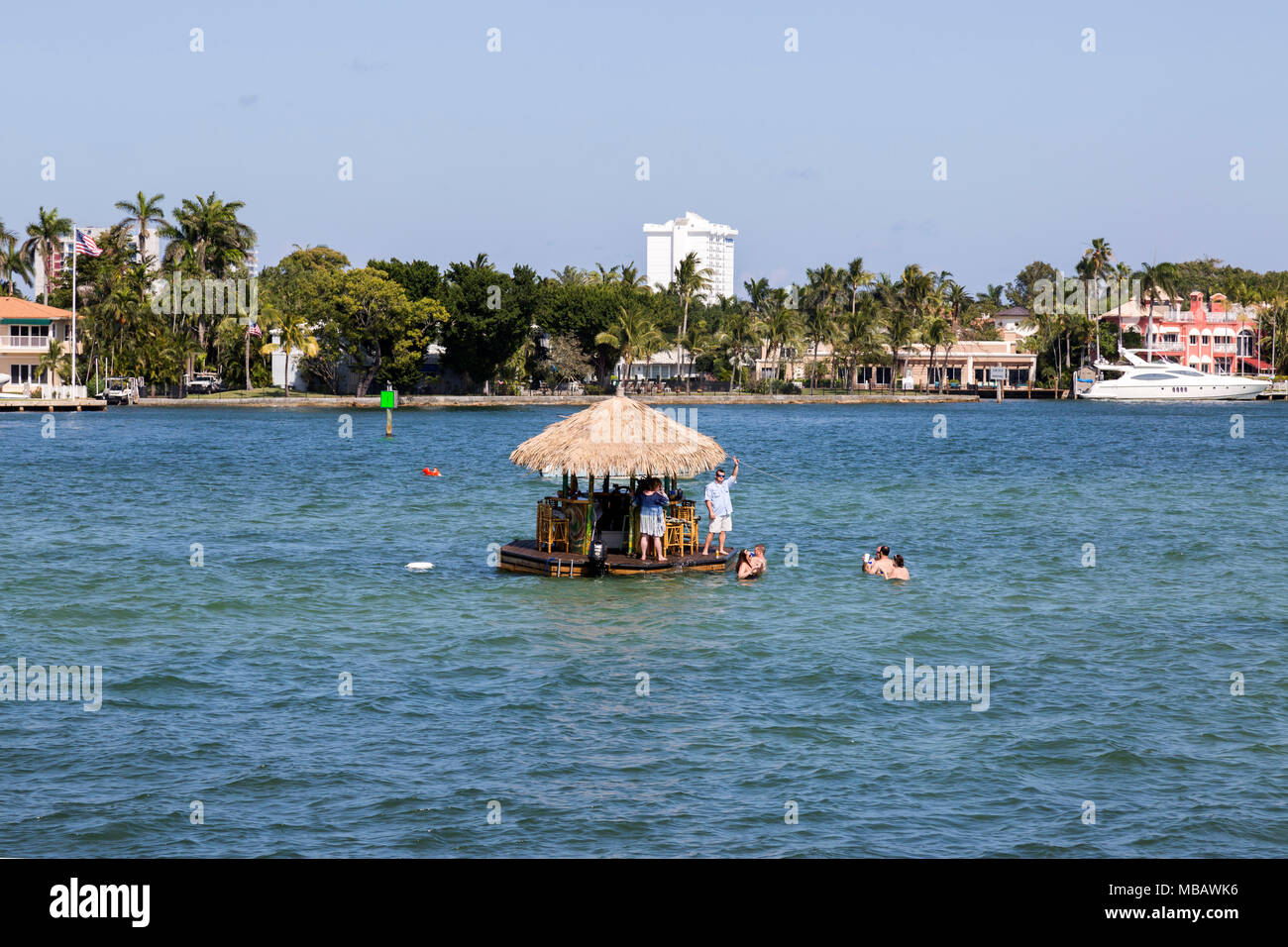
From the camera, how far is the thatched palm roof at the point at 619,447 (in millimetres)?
21906

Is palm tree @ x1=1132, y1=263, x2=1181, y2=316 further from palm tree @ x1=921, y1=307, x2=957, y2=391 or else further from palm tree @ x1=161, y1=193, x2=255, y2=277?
palm tree @ x1=161, y1=193, x2=255, y2=277

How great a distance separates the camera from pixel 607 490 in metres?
23.5

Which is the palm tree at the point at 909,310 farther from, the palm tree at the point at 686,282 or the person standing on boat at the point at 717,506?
the person standing on boat at the point at 717,506

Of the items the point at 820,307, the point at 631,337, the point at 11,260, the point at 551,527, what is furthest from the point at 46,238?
the point at 551,527

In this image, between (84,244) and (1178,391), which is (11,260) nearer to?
(84,244)

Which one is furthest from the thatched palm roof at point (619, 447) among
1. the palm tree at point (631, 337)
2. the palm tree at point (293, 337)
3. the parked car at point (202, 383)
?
the palm tree at point (631, 337)

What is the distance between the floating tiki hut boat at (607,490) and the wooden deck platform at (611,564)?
0.02 metres

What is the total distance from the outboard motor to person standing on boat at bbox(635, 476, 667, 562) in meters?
0.70

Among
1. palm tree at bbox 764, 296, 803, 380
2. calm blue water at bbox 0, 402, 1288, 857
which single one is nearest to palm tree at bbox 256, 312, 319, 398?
palm tree at bbox 764, 296, 803, 380

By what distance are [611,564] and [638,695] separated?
7237 mm

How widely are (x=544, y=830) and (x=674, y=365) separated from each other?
127933 mm
